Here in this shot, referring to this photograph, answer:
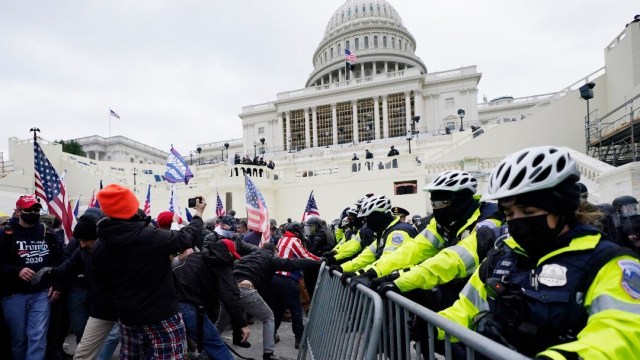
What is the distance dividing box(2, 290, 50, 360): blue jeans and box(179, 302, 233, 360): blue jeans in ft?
5.31

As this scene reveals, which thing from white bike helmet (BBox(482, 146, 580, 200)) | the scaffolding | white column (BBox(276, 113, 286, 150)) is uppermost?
white column (BBox(276, 113, 286, 150))

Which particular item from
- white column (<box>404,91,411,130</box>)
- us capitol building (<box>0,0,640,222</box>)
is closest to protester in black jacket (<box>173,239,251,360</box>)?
us capitol building (<box>0,0,640,222</box>)

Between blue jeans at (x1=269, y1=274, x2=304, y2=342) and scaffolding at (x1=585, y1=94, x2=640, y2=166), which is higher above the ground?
scaffolding at (x1=585, y1=94, x2=640, y2=166)

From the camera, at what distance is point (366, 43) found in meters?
80.1

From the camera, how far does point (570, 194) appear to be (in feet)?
6.38

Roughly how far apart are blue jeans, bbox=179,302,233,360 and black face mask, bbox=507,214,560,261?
3546 millimetres

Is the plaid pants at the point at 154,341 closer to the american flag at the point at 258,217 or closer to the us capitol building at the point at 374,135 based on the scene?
the american flag at the point at 258,217

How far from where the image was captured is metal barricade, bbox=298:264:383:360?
2.67 meters

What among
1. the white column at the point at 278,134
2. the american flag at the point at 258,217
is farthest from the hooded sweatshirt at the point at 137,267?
the white column at the point at 278,134

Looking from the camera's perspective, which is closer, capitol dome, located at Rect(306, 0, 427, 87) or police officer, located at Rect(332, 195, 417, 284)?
police officer, located at Rect(332, 195, 417, 284)

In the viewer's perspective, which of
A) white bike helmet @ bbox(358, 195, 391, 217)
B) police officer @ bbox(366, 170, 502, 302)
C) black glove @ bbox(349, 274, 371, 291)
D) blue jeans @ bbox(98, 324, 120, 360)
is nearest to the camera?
police officer @ bbox(366, 170, 502, 302)

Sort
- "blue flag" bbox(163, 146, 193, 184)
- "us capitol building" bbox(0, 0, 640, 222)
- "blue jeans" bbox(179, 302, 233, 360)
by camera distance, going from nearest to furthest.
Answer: "blue jeans" bbox(179, 302, 233, 360) < "blue flag" bbox(163, 146, 193, 184) < "us capitol building" bbox(0, 0, 640, 222)

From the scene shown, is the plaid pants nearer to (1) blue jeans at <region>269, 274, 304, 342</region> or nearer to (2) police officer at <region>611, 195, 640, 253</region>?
(1) blue jeans at <region>269, 274, 304, 342</region>

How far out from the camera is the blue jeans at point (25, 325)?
450cm
